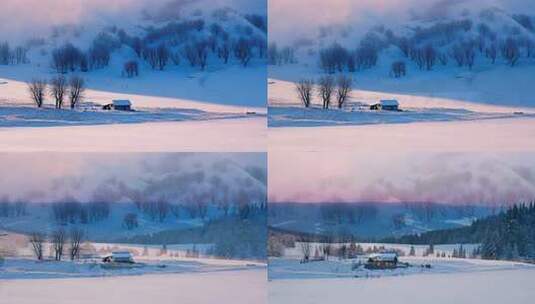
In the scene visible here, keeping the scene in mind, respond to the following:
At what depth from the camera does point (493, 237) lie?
5.95m

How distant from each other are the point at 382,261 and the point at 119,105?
1.93 metres

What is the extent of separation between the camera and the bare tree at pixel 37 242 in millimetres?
6082

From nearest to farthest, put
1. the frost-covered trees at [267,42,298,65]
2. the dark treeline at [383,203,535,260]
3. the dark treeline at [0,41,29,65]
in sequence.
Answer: the dark treeline at [383,203,535,260], the frost-covered trees at [267,42,298,65], the dark treeline at [0,41,29,65]

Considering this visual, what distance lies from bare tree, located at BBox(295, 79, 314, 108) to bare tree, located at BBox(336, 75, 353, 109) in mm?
171

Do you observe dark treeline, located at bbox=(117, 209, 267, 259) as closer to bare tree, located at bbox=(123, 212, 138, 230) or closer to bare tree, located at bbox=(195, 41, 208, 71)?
bare tree, located at bbox=(123, 212, 138, 230)

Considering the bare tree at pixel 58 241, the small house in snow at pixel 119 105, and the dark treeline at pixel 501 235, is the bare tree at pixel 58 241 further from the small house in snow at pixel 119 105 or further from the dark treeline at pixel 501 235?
the dark treeline at pixel 501 235

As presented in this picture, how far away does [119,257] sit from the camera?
239 inches

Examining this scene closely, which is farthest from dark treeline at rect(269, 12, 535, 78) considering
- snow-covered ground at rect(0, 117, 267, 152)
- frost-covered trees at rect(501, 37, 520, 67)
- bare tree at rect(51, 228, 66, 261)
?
bare tree at rect(51, 228, 66, 261)

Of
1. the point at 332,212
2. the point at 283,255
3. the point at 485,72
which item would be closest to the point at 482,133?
the point at 485,72

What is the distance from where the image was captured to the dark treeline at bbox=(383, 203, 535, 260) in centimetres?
590

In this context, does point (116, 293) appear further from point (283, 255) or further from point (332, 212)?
point (332, 212)

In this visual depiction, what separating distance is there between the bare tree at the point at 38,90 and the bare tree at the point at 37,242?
2.69 feet

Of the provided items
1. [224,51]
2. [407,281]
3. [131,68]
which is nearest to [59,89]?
[131,68]

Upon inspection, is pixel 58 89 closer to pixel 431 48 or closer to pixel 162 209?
pixel 162 209
